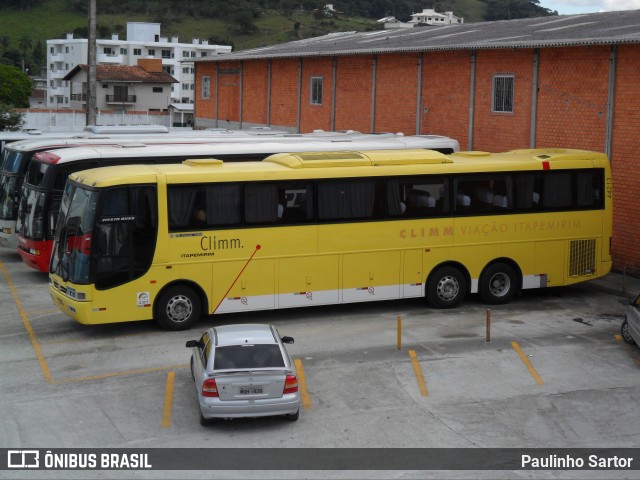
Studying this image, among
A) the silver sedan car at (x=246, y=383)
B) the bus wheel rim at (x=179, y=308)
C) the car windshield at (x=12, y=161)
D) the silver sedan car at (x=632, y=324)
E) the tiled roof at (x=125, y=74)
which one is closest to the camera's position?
the silver sedan car at (x=246, y=383)

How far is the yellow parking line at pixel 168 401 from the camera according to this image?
15916 millimetres

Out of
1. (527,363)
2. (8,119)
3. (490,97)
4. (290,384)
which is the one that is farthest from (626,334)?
(8,119)

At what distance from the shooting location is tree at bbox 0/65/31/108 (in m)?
105

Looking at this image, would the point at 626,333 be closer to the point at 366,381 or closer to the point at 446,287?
the point at 446,287

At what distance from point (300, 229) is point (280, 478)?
9616 mm

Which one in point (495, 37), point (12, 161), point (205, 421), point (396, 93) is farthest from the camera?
point (396, 93)

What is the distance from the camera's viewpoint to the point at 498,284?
973 inches

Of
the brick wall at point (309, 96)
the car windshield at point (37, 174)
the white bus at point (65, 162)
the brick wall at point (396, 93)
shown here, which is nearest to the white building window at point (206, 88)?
the brick wall at point (309, 96)

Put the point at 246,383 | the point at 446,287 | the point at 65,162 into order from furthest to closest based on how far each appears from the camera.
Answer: the point at 65,162 < the point at 446,287 < the point at 246,383

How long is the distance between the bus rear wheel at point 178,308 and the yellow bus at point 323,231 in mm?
25

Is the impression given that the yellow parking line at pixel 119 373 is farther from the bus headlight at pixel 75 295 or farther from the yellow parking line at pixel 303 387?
the bus headlight at pixel 75 295

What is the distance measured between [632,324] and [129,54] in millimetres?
118886

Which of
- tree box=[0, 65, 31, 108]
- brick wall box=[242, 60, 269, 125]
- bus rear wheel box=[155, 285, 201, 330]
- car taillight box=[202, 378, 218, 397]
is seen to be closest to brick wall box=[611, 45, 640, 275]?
bus rear wheel box=[155, 285, 201, 330]

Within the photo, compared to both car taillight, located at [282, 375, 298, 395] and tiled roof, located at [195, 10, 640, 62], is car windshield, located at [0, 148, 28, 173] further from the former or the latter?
car taillight, located at [282, 375, 298, 395]
